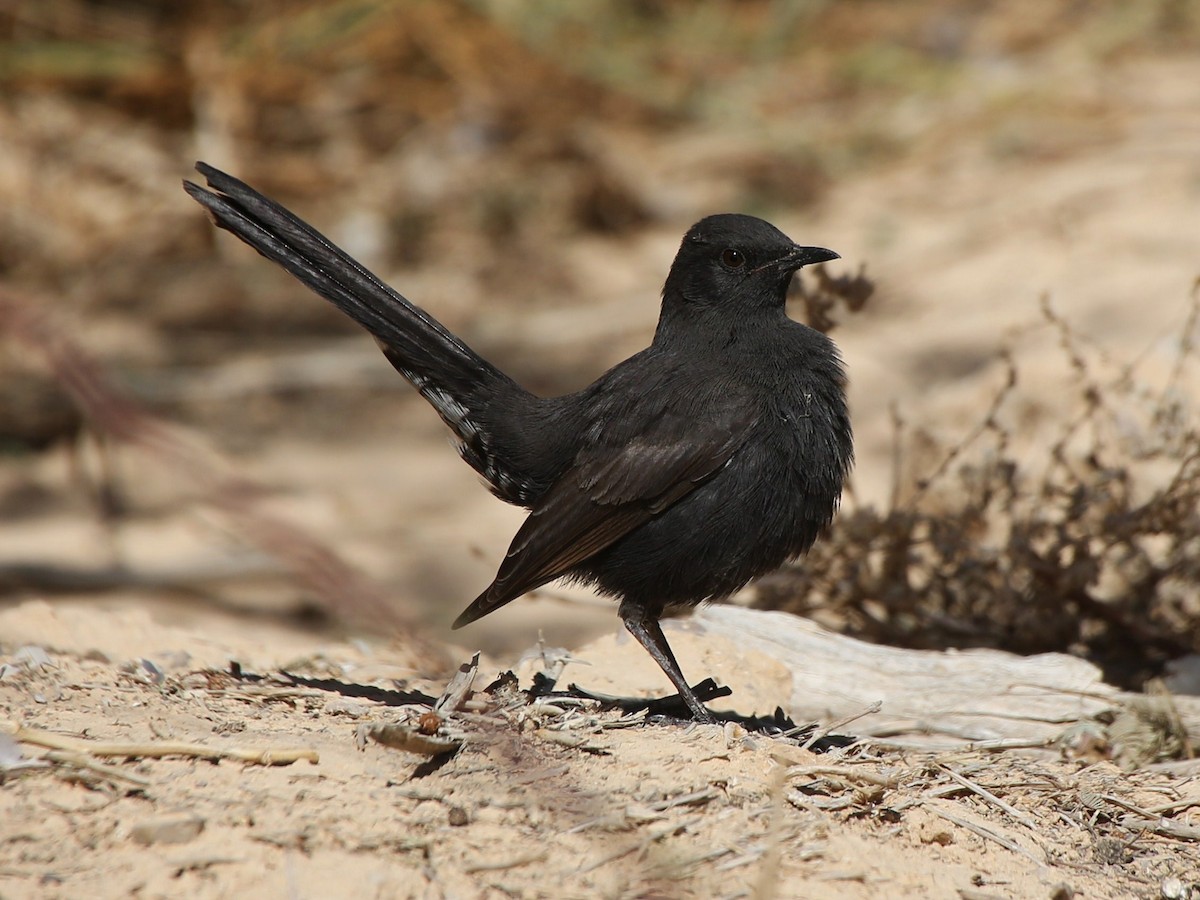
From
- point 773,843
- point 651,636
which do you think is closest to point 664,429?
point 651,636

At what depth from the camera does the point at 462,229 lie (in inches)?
368

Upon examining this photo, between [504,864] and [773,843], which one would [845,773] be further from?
[504,864]

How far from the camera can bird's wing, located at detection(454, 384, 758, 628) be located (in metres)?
3.73

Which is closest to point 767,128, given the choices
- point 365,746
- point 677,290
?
point 677,290

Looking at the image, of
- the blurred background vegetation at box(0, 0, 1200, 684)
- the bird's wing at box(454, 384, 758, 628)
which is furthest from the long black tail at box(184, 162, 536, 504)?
the blurred background vegetation at box(0, 0, 1200, 684)

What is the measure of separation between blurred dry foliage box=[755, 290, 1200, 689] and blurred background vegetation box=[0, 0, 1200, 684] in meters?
0.02

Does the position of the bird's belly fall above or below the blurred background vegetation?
below

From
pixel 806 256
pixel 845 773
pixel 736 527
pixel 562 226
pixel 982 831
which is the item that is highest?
pixel 562 226

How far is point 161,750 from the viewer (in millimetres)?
2818

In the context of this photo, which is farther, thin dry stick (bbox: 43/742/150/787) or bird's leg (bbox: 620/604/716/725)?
bird's leg (bbox: 620/604/716/725)

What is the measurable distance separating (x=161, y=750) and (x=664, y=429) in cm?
168

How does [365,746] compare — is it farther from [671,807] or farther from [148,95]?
[148,95]

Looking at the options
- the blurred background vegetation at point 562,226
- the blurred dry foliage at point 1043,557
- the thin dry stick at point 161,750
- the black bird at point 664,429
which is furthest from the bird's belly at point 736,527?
the thin dry stick at point 161,750

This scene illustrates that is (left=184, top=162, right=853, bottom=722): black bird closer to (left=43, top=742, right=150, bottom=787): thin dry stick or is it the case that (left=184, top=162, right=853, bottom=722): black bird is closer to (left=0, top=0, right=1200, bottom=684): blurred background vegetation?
(left=0, top=0, right=1200, bottom=684): blurred background vegetation
